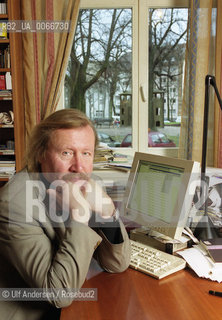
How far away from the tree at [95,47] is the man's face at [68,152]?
71.4 inches

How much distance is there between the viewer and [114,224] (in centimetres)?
120

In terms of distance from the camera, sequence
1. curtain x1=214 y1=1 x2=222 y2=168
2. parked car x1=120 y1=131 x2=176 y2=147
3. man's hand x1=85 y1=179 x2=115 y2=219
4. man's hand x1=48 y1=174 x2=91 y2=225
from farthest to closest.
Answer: parked car x1=120 y1=131 x2=176 y2=147, curtain x1=214 y1=1 x2=222 y2=168, man's hand x1=85 y1=179 x2=115 y2=219, man's hand x1=48 y1=174 x2=91 y2=225

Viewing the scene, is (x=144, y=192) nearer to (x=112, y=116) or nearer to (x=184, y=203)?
(x=184, y=203)

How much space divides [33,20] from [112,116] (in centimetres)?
101

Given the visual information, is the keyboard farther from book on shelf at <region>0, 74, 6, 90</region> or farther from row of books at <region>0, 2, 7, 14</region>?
row of books at <region>0, 2, 7, 14</region>

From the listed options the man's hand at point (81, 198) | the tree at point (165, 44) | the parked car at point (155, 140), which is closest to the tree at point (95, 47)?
the tree at point (165, 44)

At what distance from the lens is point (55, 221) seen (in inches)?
43.5

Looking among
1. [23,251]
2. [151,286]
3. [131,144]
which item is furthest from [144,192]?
[131,144]

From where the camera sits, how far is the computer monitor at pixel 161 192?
1.19m

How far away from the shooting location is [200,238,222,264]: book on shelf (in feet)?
3.81

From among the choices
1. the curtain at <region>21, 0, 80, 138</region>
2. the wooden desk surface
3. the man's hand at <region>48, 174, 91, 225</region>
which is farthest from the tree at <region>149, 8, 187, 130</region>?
the wooden desk surface

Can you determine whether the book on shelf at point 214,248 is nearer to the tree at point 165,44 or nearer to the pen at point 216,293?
the pen at point 216,293

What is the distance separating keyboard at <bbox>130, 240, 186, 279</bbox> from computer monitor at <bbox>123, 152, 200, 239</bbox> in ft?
0.27

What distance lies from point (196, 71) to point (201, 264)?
1851 millimetres
